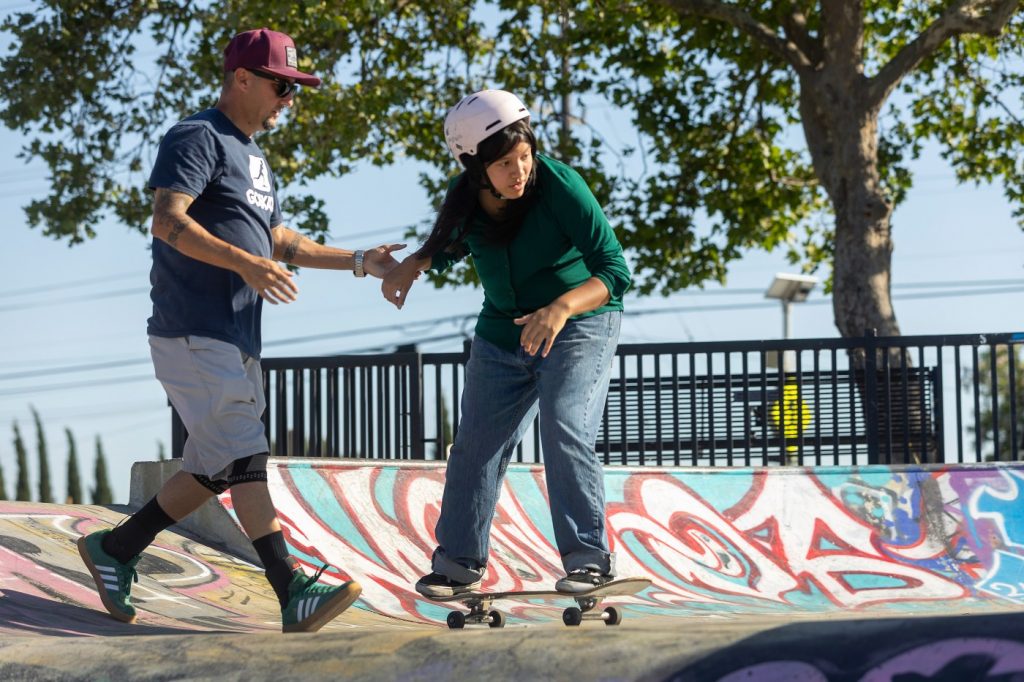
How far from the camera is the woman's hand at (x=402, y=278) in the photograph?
4.59 m

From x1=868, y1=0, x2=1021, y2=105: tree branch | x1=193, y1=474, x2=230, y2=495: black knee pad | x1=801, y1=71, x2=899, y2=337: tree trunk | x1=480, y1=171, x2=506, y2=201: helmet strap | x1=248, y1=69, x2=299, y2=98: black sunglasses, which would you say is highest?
x1=868, y1=0, x2=1021, y2=105: tree branch

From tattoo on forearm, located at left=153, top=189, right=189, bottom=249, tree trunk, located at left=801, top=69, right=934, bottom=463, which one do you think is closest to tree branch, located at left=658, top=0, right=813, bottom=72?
tree trunk, located at left=801, top=69, right=934, bottom=463

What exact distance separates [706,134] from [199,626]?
13630 millimetres

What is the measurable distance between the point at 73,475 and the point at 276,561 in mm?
70518

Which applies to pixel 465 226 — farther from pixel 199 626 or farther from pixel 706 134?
pixel 706 134

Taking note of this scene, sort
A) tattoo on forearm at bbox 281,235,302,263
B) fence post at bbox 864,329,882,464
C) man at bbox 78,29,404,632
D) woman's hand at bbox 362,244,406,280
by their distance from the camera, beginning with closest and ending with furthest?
man at bbox 78,29,404,632
woman's hand at bbox 362,244,406,280
tattoo on forearm at bbox 281,235,302,263
fence post at bbox 864,329,882,464

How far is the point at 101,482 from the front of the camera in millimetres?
70812

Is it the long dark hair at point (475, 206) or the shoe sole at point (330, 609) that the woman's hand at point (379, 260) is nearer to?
the long dark hair at point (475, 206)

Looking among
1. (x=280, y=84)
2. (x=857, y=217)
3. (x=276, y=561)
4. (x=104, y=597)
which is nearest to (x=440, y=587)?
(x=276, y=561)

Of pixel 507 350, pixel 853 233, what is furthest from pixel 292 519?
pixel 853 233

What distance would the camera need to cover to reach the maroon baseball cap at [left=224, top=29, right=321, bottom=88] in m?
4.43

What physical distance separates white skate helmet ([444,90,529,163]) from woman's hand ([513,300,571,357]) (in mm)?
639

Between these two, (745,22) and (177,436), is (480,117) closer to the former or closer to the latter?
(177,436)

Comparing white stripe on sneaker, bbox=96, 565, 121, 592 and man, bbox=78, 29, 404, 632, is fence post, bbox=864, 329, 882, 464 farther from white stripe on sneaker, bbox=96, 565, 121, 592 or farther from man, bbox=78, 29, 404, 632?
white stripe on sneaker, bbox=96, 565, 121, 592
